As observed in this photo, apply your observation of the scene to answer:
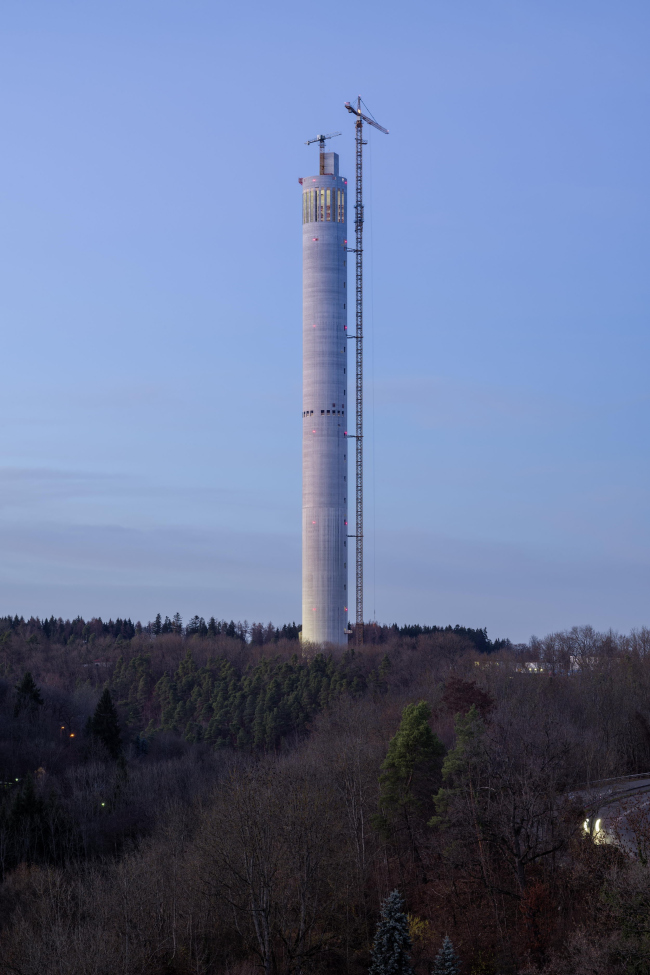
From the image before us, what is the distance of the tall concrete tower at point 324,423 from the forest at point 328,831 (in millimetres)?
9495

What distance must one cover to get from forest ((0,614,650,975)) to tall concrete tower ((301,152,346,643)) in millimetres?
9495

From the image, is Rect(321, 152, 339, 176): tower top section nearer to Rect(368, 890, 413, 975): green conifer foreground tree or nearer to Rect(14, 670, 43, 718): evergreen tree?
Rect(14, 670, 43, 718): evergreen tree

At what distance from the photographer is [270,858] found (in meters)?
38.8

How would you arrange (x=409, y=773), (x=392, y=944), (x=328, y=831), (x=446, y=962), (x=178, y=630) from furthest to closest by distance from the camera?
(x=178, y=630) → (x=409, y=773) → (x=328, y=831) → (x=392, y=944) → (x=446, y=962)

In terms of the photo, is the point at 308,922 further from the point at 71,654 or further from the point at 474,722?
the point at 71,654

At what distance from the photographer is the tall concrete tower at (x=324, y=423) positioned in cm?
11131

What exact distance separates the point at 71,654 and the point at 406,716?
8329 centimetres

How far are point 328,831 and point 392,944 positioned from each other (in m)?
6.67

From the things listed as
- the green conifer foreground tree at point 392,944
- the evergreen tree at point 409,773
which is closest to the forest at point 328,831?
the evergreen tree at point 409,773

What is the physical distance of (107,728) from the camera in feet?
297

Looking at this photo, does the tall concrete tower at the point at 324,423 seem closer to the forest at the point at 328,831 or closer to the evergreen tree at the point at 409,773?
the forest at the point at 328,831

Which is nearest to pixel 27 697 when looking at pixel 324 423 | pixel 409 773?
pixel 324 423

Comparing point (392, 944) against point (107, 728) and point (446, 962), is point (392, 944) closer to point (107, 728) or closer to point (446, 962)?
point (446, 962)

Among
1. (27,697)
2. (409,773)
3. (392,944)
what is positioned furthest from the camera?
(27,697)
